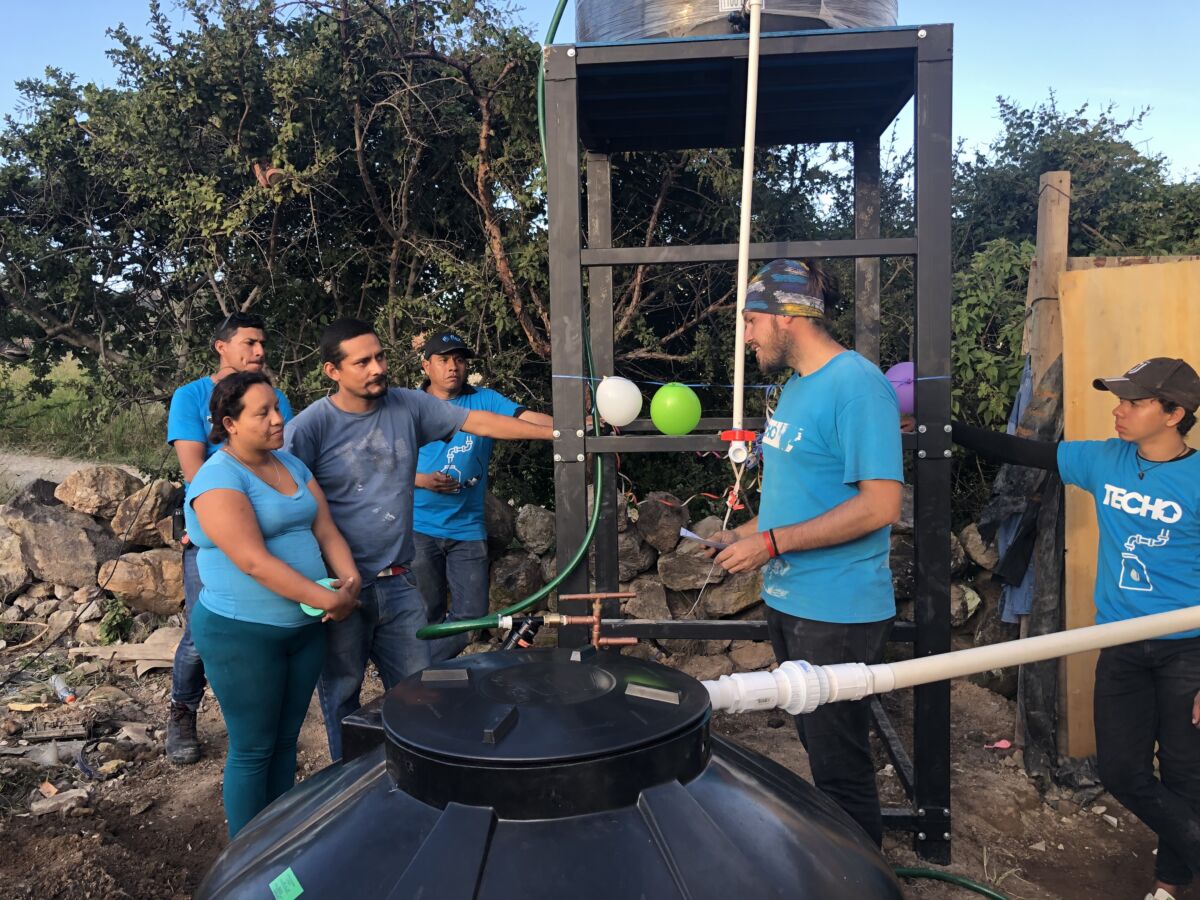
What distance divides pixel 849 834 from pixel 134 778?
367 centimetres

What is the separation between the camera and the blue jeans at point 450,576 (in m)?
4.33

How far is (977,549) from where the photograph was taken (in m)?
4.82

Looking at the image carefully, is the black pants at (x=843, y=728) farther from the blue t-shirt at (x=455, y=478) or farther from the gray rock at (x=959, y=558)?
the gray rock at (x=959, y=558)

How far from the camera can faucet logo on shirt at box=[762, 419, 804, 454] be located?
2.48m

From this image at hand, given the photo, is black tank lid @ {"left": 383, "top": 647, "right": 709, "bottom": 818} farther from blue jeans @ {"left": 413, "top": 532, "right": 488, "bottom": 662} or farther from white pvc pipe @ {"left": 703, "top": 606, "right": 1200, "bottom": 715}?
blue jeans @ {"left": 413, "top": 532, "right": 488, "bottom": 662}

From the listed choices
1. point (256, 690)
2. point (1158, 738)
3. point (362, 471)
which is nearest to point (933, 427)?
point (1158, 738)

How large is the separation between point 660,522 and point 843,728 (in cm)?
271

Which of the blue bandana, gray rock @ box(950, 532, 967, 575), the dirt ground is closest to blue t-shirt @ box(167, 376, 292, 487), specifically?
the dirt ground

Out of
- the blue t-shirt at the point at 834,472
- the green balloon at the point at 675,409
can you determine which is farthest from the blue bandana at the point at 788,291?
the green balloon at the point at 675,409

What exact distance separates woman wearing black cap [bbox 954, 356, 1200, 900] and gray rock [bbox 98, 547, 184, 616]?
5053mm

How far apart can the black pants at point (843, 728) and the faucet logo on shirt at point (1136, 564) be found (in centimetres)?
91

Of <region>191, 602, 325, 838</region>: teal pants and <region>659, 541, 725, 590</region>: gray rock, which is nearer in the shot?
<region>191, 602, 325, 838</region>: teal pants

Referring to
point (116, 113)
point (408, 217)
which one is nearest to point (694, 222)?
point (408, 217)

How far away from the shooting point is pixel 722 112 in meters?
3.55
